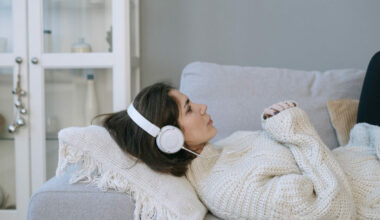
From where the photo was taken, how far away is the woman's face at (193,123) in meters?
1.21

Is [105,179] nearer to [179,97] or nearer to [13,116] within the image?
[179,97]

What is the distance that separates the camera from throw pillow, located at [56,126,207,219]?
1.01m

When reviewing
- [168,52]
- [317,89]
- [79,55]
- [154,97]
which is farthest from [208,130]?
[168,52]

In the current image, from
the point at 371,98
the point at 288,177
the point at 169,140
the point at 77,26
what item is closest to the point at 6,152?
the point at 77,26

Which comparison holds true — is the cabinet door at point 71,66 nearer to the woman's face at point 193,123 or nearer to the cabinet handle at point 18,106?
the cabinet handle at point 18,106

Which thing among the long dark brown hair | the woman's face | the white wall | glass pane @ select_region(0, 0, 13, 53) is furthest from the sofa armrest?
the white wall

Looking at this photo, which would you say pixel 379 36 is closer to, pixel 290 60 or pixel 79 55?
pixel 290 60

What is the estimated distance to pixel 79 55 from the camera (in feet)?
6.02

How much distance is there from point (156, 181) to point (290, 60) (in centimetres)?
131

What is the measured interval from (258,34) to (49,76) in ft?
3.54

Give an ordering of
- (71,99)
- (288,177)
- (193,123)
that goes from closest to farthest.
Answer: (288,177), (193,123), (71,99)

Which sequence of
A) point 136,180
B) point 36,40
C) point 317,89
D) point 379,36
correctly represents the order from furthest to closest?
1. point 379,36
2. point 36,40
3. point 317,89
4. point 136,180

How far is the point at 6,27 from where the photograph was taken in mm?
1867

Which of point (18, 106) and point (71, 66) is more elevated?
point (71, 66)
